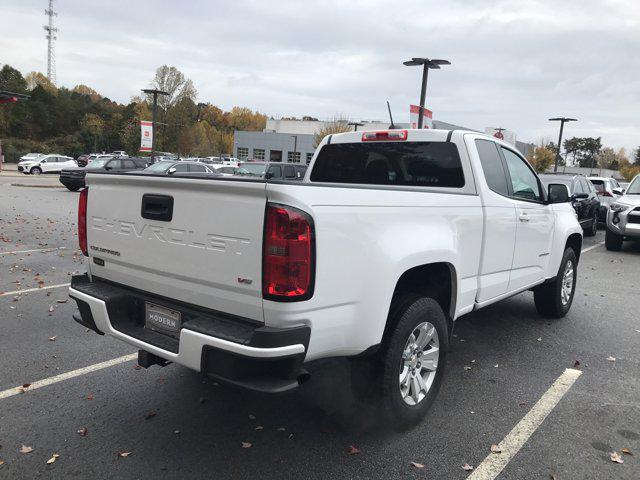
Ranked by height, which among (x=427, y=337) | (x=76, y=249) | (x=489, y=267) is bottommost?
(x=76, y=249)

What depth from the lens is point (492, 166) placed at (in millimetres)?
4465

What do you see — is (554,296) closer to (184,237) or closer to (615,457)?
(615,457)

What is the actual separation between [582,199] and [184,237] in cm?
1248

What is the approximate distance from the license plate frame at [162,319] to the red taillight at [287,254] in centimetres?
73

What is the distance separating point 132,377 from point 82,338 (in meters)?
1.11

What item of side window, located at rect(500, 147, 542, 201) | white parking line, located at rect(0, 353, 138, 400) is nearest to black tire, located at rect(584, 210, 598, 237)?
side window, located at rect(500, 147, 542, 201)

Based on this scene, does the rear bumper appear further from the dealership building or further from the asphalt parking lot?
the dealership building

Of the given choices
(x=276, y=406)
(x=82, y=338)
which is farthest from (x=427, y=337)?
(x=82, y=338)

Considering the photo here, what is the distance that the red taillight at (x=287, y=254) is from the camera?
2.48m

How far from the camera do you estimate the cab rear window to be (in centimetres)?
432

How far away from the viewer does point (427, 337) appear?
351cm

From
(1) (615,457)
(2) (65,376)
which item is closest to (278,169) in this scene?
(2) (65,376)

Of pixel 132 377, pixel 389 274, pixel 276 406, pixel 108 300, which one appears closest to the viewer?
pixel 389 274

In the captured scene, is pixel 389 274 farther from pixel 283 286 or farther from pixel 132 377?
pixel 132 377
